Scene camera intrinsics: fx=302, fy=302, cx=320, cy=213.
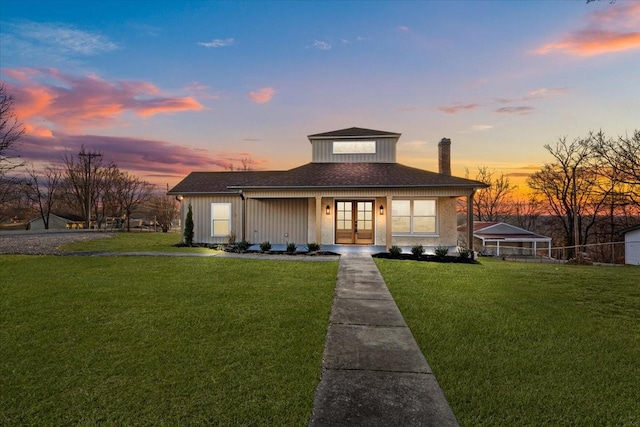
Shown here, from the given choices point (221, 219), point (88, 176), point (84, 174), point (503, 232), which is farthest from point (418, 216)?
point (84, 174)

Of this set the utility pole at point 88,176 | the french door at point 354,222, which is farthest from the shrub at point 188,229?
the utility pole at point 88,176

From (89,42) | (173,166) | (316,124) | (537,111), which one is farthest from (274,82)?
(173,166)

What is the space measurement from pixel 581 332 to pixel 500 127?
20815 millimetres

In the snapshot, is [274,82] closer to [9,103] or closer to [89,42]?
[89,42]

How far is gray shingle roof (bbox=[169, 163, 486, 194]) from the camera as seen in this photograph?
1361 centimetres

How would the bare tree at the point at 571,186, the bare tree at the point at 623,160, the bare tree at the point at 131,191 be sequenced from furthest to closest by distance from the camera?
1. the bare tree at the point at 131,191
2. the bare tree at the point at 571,186
3. the bare tree at the point at 623,160

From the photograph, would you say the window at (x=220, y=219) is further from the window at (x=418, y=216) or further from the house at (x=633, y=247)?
the house at (x=633, y=247)

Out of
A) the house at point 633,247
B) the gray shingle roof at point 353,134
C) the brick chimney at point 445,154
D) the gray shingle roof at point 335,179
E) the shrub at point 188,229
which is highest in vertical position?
the gray shingle roof at point 353,134

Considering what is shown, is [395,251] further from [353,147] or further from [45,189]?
[45,189]

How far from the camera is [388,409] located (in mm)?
2506

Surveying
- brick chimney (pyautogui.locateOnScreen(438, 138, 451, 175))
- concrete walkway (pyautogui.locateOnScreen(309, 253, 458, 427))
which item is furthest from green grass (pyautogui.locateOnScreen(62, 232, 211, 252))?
brick chimney (pyautogui.locateOnScreen(438, 138, 451, 175))

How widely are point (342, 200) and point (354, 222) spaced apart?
1.29m

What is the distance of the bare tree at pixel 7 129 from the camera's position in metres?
17.0

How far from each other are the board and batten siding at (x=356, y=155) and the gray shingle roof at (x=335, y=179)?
395 mm
